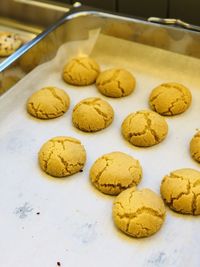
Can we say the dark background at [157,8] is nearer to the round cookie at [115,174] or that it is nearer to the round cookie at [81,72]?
the round cookie at [81,72]

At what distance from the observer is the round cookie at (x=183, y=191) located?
41.9 inches

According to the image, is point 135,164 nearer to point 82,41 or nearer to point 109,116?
point 109,116

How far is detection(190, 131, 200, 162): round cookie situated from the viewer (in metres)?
1.20

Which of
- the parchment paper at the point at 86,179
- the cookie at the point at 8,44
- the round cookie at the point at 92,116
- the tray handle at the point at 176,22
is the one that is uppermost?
the tray handle at the point at 176,22

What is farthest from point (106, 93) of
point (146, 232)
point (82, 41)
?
point (146, 232)

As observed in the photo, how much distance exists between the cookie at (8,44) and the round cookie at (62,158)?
0.51m

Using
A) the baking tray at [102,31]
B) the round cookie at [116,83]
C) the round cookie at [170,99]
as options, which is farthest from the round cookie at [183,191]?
the baking tray at [102,31]

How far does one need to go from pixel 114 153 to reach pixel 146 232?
0.24m

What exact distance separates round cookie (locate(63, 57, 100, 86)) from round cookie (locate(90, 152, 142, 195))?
1.22 feet

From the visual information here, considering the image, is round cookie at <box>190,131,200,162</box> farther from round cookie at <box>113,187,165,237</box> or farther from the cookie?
the cookie

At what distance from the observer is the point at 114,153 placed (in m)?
1.18

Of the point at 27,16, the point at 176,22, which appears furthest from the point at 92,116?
the point at 27,16

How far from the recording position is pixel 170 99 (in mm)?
1335

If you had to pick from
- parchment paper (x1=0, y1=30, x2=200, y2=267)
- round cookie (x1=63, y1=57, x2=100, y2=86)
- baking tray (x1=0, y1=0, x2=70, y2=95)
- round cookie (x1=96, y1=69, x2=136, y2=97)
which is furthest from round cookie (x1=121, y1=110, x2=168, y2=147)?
baking tray (x1=0, y1=0, x2=70, y2=95)
